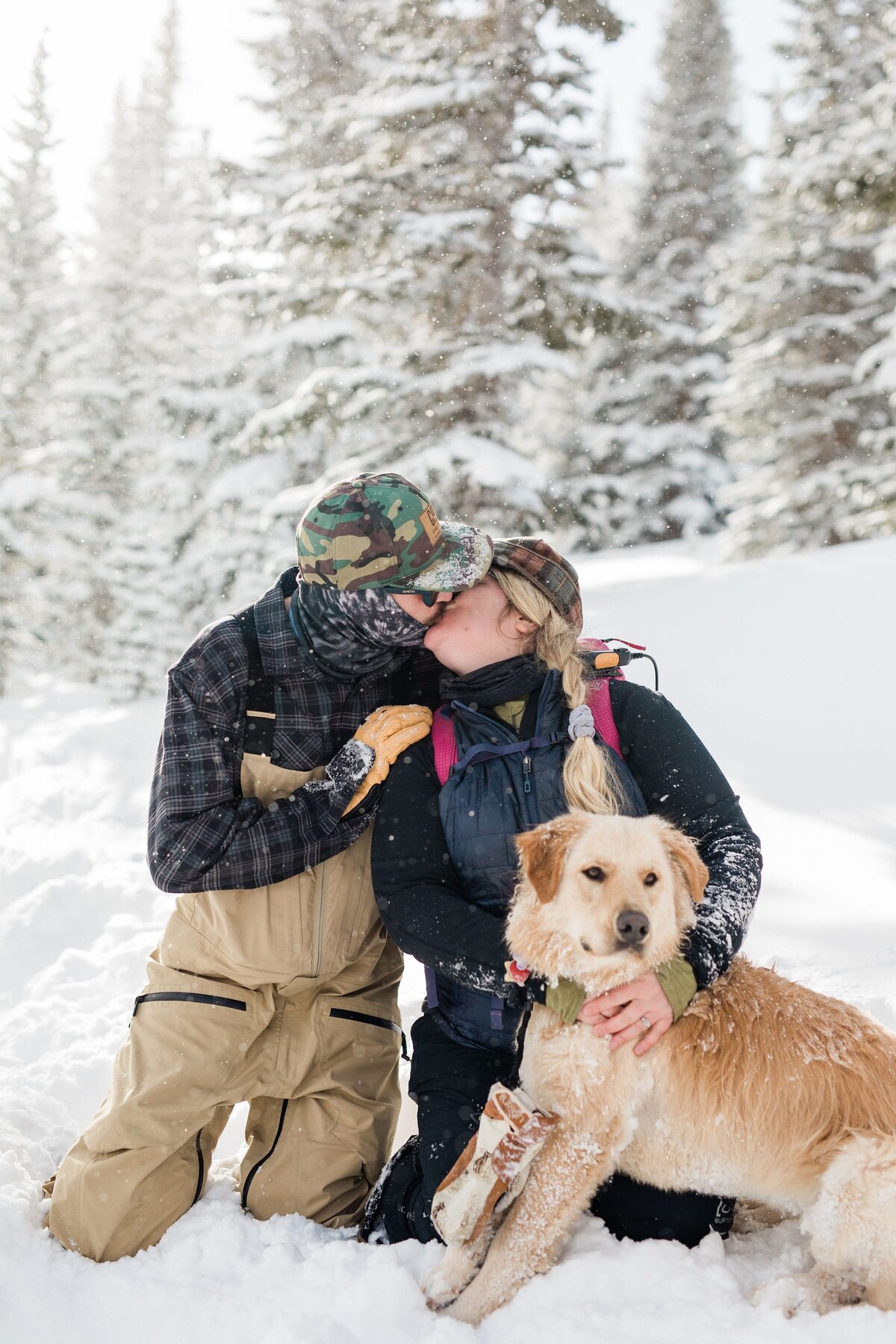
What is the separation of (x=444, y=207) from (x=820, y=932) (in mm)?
9004

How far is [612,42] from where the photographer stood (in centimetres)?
1008

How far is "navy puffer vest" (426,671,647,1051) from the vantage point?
2.72 metres

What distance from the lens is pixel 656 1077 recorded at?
2381 millimetres

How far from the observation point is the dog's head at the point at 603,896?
229 centimetres

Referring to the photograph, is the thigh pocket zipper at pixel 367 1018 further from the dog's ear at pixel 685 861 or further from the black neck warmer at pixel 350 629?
the dog's ear at pixel 685 861

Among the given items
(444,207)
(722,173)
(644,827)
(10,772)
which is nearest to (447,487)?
(444,207)

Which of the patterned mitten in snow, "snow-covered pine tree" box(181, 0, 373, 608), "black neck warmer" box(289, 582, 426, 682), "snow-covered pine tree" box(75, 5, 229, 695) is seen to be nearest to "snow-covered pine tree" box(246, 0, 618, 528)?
"snow-covered pine tree" box(181, 0, 373, 608)

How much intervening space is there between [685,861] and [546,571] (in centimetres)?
109

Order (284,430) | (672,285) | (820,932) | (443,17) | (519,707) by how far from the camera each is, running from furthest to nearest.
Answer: (672,285), (284,430), (443,17), (820,932), (519,707)

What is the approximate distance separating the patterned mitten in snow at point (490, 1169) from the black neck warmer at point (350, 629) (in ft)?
4.67

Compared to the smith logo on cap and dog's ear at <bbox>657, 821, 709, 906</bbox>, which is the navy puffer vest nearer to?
dog's ear at <bbox>657, 821, 709, 906</bbox>

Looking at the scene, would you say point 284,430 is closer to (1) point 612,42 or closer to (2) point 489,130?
(2) point 489,130

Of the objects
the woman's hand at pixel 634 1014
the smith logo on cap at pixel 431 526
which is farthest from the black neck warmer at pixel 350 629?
the woman's hand at pixel 634 1014

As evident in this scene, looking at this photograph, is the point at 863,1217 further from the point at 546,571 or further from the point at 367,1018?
the point at 546,571
